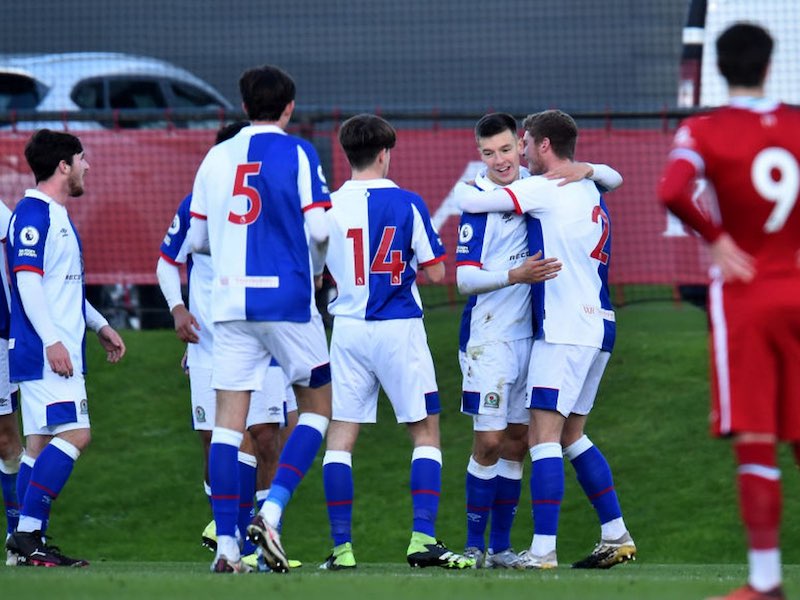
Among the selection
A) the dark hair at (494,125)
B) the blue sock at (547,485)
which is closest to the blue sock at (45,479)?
the blue sock at (547,485)

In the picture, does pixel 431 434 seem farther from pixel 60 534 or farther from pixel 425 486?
pixel 60 534

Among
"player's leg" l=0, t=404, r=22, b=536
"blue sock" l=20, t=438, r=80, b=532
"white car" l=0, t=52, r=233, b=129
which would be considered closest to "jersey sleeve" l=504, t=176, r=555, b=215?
"blue sock" l=20, t=438, r=80, b=532

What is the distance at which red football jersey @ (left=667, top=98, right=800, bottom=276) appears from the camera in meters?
5.39

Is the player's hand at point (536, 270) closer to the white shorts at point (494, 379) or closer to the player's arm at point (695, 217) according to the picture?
the white shorts at point (494, 379)

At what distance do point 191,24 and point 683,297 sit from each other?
10274 millimetres

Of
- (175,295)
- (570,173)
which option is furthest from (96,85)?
(570,173)

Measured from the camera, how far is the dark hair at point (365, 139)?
761cm

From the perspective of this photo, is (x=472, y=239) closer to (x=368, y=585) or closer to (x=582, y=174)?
(x=582, y=174)

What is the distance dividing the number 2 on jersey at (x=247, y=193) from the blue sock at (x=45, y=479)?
5.54 feet

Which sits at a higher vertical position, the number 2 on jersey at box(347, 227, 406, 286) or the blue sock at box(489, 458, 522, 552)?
the number 2 on jersey at box(347, 227, 406, 286)

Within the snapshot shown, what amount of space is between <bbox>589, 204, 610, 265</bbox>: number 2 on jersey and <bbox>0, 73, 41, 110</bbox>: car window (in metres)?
10.8

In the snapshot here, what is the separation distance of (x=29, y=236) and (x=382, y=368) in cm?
176

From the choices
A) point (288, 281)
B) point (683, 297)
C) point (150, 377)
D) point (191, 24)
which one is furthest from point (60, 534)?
point (191, 24)

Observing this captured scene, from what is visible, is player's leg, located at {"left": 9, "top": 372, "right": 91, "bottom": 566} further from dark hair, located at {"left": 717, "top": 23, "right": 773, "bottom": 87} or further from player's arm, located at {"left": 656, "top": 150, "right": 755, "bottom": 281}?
dark hair, located at {"left": 717, "top": 23, "right": 773, "bottom": 87}
